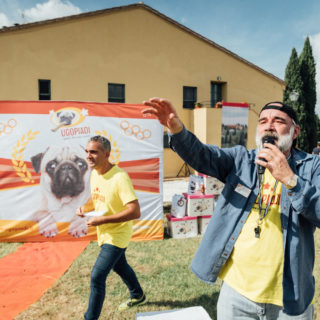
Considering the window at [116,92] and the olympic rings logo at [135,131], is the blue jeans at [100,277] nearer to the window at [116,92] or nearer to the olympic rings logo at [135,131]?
the olympic rings logo at [135,131]

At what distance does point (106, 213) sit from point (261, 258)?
5.71 ft

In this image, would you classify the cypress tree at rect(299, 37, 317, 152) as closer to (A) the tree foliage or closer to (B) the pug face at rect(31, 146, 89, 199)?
(A) the tree foliage

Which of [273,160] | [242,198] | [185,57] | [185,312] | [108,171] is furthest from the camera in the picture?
[185,57]

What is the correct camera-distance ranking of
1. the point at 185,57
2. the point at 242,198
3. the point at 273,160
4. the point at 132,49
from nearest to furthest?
1. the point at 273,160
2. the point at 242,198
3. the point at 132,49
4. the point at 185,57

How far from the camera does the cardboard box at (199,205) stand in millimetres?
6281

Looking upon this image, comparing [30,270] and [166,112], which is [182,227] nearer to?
[30,270]

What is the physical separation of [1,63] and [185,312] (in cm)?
1374

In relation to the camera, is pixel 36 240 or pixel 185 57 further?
pixel 185 57

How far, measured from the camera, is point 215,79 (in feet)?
54.9

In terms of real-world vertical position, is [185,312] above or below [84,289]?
above

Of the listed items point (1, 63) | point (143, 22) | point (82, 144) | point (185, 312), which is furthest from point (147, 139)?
point (143, 22)

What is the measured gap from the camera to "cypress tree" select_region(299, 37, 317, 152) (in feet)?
73.0

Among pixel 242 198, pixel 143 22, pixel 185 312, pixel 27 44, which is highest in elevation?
pixel 143 22

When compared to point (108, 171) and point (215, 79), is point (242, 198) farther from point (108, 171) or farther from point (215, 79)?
point (215, 79)
